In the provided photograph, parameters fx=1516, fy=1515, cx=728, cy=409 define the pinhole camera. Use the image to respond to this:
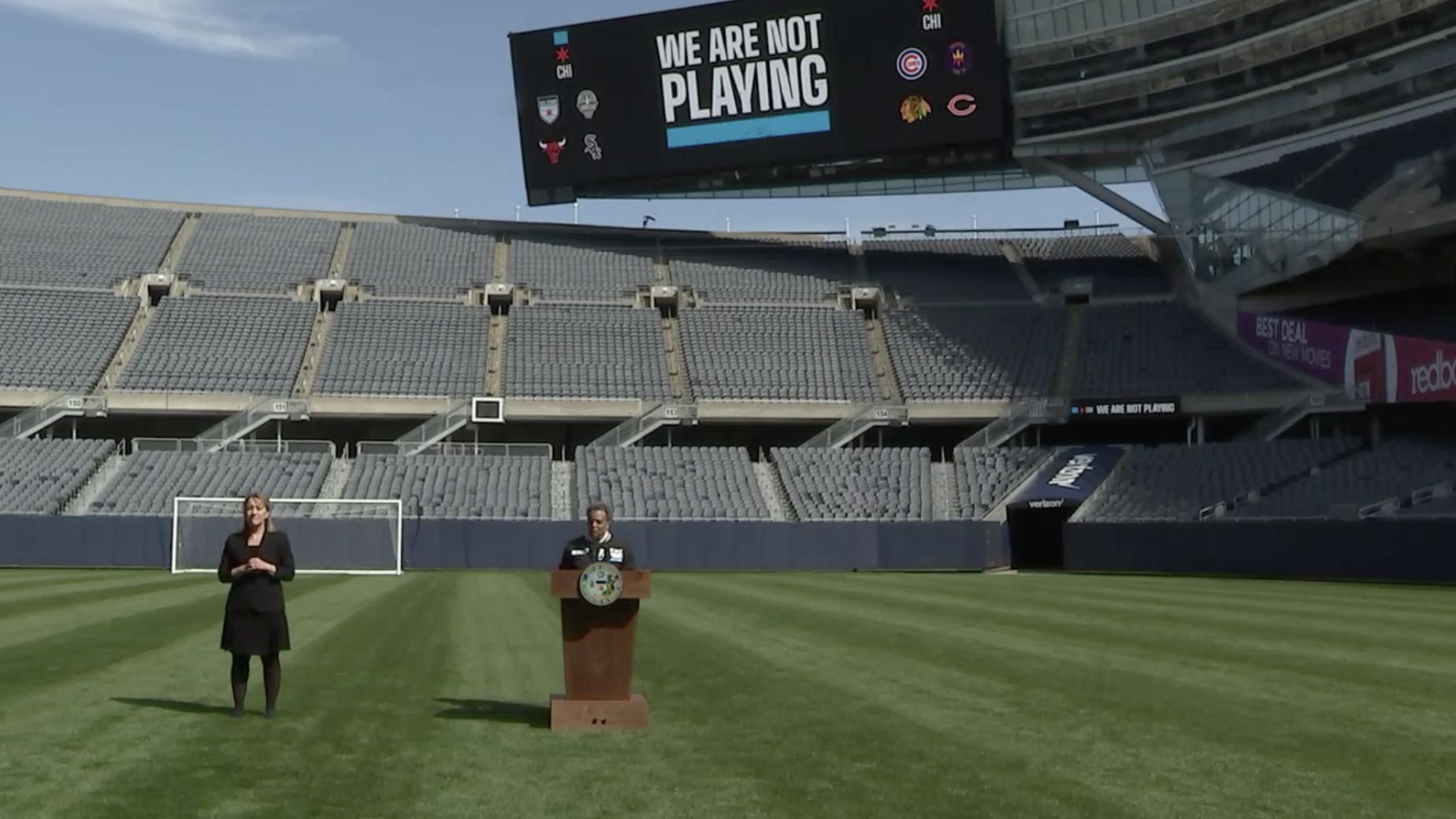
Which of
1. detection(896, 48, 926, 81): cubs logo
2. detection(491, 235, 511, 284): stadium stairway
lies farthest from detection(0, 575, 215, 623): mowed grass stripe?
detection(896, 48, 926, 81): cubs logo

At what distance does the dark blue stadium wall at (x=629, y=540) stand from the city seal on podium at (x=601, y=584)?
3434cm

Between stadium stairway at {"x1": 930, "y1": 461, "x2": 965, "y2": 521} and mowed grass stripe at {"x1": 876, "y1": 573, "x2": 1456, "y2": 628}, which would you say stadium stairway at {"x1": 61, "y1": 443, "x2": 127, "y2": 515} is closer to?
mowed grass stripe at {"x1": 876, "y1": 573, "x2": 1456, "y2": 628}

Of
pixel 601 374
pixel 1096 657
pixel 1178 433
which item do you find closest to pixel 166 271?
pixel 601 374

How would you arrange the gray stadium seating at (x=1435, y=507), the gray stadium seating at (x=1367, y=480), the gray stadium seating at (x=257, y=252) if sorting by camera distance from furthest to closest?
the gray stadium seating at (x=257, y=252) → the gray stadium seating at (x=1367, y=480) → the gray stadium seating at (x=1435, y=507)

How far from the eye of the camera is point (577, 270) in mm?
63000

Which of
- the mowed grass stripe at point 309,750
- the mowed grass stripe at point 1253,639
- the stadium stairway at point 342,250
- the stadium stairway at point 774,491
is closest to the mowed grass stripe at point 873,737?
the mowed grass stripe at point 309,750

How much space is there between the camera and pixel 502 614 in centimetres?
2253

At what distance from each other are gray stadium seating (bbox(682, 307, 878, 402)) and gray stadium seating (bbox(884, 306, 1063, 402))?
1.56m

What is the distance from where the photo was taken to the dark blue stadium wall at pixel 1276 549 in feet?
105

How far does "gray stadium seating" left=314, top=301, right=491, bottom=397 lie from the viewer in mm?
54312

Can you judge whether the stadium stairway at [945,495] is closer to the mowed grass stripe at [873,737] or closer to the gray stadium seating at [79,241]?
the gray stadium seating at [79,241]

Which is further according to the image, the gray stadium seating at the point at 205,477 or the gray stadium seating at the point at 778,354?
the gray stadium seating at the point at 778,354

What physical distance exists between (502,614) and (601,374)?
33.6 m

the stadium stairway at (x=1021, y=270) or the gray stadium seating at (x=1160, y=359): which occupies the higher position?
the stadium stairway at (x=1021, y=270)
